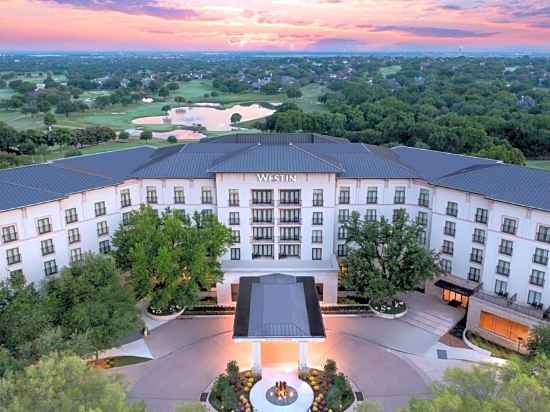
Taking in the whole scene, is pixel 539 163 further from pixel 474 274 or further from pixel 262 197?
pixel 262 197

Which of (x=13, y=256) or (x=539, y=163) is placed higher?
(x=13, y=256)

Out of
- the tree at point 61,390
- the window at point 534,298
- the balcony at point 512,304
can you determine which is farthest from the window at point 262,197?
the tree at point 61,390

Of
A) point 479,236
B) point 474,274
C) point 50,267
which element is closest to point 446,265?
point 474,274

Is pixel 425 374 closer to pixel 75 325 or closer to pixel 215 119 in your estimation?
pixel 75 325

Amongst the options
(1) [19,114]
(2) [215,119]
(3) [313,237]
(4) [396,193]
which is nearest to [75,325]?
(3) [313,237]

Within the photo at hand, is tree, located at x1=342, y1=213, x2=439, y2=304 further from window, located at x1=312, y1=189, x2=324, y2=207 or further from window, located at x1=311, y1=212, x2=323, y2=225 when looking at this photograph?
window, located at x1=312, y1=189, x2=324, y2=207

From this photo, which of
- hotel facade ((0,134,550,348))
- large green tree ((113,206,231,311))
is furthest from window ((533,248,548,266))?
large green tree ((113,206,231,311))

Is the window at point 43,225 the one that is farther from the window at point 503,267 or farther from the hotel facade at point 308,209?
the window at point 503,267
